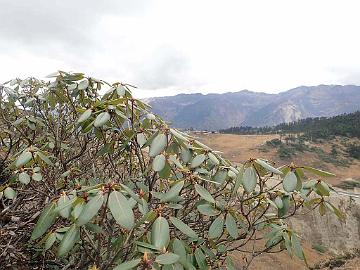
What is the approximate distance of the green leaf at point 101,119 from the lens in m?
2.23

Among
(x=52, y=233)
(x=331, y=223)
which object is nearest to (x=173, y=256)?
(x=52, y=233)

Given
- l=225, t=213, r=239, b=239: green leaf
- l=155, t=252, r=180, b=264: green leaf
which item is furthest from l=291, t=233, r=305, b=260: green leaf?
l=155, t=252, r=180, b=264: green leaf

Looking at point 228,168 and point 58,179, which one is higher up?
point 228,168

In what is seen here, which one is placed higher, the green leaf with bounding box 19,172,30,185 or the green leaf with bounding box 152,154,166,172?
the green leaf with bounding box 152,154,166,172

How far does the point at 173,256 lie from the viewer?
5.04ft

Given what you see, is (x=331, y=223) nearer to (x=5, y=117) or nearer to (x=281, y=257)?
(x=281, y=257)

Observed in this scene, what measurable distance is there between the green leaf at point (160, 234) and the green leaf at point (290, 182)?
827mm

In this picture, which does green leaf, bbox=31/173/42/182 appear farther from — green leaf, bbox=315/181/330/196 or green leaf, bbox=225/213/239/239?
green leaf, bbox=315/181/330/196

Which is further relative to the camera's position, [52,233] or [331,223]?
[331,223]

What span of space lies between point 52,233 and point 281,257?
17.3 meters

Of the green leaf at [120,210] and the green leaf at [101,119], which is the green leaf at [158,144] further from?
the green leaf at [120,210]

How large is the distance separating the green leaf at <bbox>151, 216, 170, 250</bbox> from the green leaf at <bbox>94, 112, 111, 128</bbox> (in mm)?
788

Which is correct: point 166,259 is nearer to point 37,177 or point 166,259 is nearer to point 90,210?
point 90,210

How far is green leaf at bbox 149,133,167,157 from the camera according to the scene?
2105 mm
